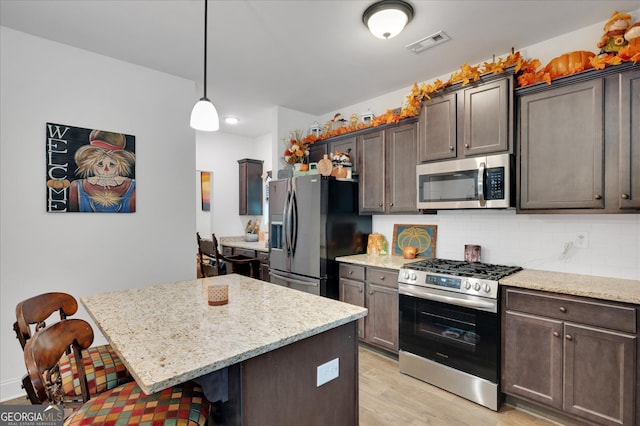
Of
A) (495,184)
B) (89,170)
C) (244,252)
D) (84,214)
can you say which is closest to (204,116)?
(89,170)

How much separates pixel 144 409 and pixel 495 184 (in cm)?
263

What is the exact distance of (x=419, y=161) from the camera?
302 cm

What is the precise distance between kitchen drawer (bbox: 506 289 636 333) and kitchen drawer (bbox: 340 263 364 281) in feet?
4.37

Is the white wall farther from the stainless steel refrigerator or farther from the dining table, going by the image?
the dining table

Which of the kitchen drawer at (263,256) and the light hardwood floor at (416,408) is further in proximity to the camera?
the kitchen drawer at (263,256)

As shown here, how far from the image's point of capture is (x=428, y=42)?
261 cm

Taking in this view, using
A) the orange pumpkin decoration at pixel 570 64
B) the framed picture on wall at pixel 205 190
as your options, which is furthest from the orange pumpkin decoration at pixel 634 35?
the framed picture on wall at pixel 205 190

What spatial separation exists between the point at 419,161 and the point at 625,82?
4.78 feet

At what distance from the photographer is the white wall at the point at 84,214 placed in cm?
248

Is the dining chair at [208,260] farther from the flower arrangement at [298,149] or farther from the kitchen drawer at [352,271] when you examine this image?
the kitchen drawer at [352,271]

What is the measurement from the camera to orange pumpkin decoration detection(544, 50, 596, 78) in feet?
7.17

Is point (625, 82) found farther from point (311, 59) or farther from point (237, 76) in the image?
point (237, 76)

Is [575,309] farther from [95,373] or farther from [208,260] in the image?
[208,260]

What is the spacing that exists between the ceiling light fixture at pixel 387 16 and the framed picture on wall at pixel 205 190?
4083mm
